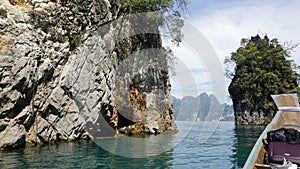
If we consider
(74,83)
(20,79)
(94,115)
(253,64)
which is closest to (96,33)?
(74,83)

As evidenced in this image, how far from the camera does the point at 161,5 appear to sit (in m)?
26.5

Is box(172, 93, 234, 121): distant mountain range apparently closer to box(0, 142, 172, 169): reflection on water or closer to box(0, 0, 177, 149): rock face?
box(0, 0, 177, 149): rock face

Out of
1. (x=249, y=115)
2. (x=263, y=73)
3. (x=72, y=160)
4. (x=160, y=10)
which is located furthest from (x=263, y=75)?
(x=72, y=160)

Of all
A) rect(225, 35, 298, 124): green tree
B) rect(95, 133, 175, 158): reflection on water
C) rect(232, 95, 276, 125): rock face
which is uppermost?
rect(225, 35, 298, 124): green tree

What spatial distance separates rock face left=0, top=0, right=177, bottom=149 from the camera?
1407cm

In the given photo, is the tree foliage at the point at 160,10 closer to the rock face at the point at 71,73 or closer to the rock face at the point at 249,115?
the rock face at the point at 71,73

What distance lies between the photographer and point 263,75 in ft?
151

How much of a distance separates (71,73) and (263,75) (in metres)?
37.1

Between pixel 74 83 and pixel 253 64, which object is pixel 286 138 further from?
pixel 253 64

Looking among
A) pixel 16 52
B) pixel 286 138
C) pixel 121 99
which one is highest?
pixel 16 52

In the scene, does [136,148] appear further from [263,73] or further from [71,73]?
[263,73]

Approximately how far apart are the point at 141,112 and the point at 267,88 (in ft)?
93.9

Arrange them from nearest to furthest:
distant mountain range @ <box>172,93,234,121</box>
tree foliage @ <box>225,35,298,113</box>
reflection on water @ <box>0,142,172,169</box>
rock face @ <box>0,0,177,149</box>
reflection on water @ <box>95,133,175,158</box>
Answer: reflection on water @ <box>0,142,172,169</box> < reflection on water @ <box>95,133,175,158</box> < rock face @ <box>0,0,177,149</box> < distant mountain range @ <box>172,93,234,121</box> < tree foliage @ <box>225,35,298,113</box>

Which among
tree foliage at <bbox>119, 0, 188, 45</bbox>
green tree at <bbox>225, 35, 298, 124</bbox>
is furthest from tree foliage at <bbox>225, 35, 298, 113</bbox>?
tree foliage at <bbox>119, 0, 188, 45</bbox>
